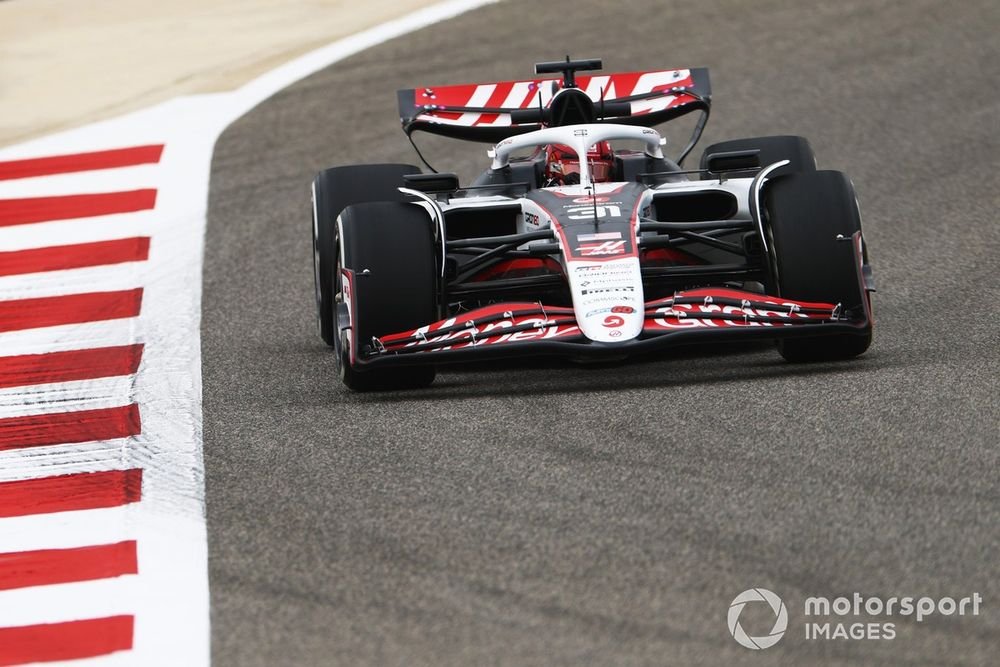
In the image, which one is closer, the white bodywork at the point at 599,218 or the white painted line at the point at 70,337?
the white bodywork at the point at 599,218

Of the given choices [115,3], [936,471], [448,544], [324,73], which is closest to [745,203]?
[936,471]

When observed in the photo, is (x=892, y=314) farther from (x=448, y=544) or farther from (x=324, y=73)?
(x=324, y=73)

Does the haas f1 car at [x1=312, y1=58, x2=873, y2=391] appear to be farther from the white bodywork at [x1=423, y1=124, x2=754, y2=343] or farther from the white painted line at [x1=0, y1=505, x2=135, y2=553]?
the white painted line at [x1=0, y1=505, x2=135, y2=553]

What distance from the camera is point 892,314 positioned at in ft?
27.2

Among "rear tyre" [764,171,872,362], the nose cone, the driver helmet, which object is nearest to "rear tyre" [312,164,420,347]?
the driver helmet

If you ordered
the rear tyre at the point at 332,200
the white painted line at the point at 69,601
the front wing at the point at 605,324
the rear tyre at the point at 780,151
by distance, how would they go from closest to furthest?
the white painted line at the point at 69,601 < the front wing at the point at 605,324 < the rear tyre at the point at 332,200 < the rear tyre at the point at 780,151

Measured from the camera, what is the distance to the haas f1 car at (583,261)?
6598mm

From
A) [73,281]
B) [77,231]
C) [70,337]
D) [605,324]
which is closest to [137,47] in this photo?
[77,231]

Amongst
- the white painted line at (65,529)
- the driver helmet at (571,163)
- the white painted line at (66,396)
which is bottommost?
the white painted line at (65,529)

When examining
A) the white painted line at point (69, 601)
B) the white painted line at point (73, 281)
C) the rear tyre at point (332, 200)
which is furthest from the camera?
the white painted line at point (73, 281)

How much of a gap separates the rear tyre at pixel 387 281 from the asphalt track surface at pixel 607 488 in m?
0.14

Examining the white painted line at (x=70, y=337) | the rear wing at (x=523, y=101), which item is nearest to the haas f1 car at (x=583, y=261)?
the rear wing at (x=523, y=101)

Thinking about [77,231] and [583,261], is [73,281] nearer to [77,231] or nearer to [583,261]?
[77,231]

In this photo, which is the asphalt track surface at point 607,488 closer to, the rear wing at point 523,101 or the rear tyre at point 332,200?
the rear tyre at point 332,200
